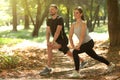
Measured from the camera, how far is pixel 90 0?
163 ft

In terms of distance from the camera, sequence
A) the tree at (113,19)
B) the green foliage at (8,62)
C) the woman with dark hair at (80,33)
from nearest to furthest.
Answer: the woman with dark hair at (80,33), the green foliage at (8,62), the tree at (113,19)

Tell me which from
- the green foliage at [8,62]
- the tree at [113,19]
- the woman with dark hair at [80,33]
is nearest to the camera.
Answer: the woman with dark hair at [80,33]

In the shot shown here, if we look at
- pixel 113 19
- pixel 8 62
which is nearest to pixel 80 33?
pixel 8 62

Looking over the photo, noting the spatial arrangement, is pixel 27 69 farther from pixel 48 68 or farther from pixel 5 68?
pixel 48 68

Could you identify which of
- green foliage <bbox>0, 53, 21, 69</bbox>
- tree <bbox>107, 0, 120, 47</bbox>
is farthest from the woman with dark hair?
tree <bbox>107, 0, 120, 47</bbox>

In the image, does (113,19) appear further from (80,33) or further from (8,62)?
(80,33)

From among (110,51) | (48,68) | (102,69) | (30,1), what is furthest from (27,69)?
(30,1)

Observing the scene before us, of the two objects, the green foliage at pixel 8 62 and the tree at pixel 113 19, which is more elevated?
the tree at pixel 113 19

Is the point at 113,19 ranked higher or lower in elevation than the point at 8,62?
higher

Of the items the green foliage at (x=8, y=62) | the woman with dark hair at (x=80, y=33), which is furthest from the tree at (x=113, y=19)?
the woman with dark hair at (x=80, y=33)

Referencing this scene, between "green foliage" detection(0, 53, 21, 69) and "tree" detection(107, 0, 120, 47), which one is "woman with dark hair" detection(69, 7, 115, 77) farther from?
"tree" detection(107, 0, 120, 47)

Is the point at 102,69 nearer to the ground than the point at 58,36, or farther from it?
nearer to the ground

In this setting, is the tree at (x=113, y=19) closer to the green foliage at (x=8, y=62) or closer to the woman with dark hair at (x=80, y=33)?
the green foliage at (x=8, y=62)

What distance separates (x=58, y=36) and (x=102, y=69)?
1.87m
